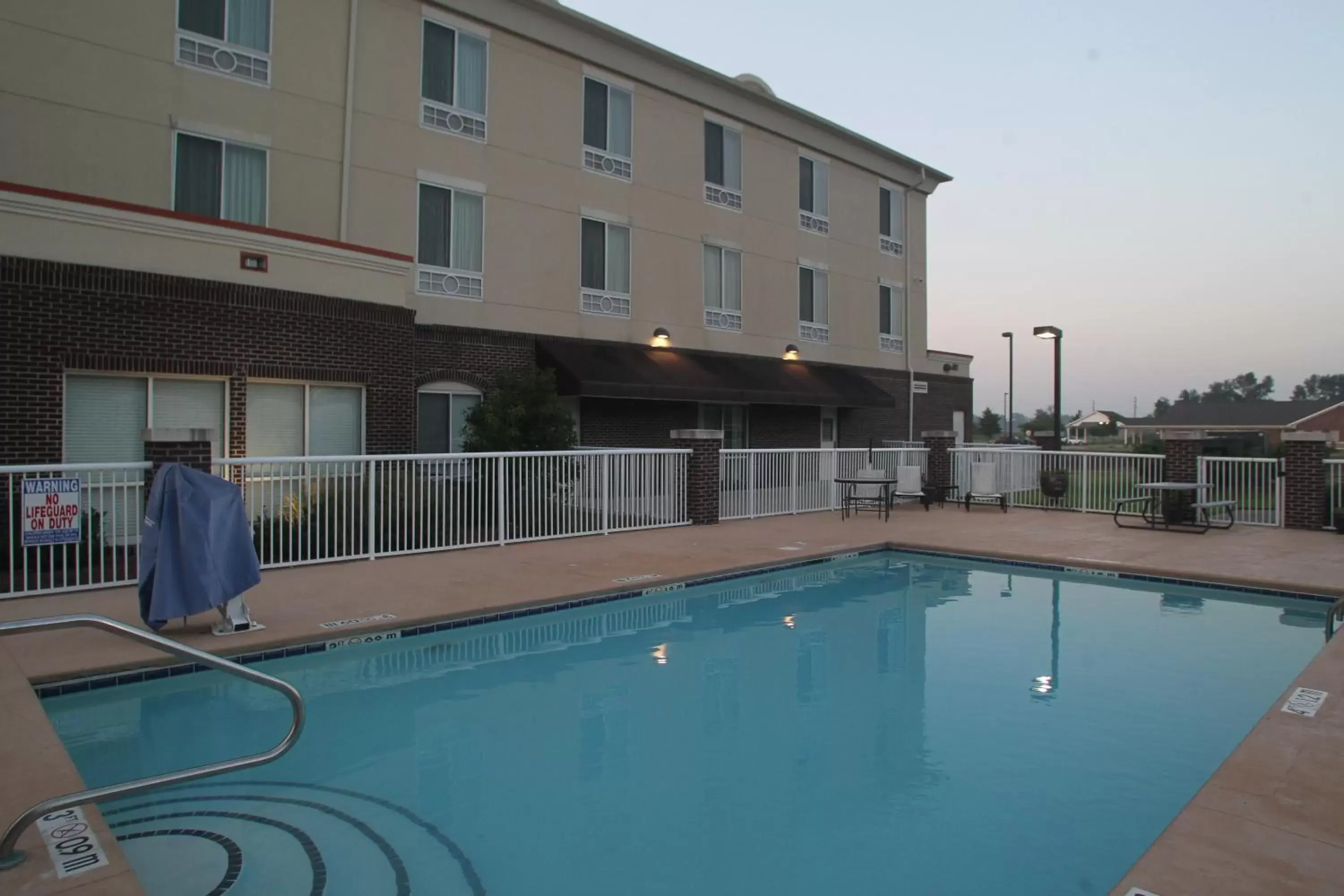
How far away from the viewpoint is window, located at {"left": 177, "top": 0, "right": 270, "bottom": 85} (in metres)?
12.1

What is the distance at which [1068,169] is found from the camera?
2139 cm

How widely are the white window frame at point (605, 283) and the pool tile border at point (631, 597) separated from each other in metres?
7.84

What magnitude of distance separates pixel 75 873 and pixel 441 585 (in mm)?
5531

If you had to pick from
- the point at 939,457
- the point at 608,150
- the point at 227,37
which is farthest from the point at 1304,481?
the point at 227,37

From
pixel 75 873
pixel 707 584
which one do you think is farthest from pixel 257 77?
pixel 75 873

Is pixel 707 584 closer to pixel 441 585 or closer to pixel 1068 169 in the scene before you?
pixel 441 585

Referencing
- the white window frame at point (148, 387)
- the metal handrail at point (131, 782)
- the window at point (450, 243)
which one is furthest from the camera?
the window at point (450, 243)

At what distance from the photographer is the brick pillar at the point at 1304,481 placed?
43.4 ft

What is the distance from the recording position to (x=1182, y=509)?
13.9 metres

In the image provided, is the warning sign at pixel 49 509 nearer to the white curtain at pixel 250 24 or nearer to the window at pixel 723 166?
the white curtain at pixel 250 24

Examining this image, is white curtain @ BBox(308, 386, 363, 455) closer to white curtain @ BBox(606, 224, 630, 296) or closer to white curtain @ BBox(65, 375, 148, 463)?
white curtain @ BBox(65, 375, 148, 463)

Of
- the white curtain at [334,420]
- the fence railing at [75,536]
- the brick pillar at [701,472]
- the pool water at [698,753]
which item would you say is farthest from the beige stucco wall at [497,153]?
the pool water at [698,753]

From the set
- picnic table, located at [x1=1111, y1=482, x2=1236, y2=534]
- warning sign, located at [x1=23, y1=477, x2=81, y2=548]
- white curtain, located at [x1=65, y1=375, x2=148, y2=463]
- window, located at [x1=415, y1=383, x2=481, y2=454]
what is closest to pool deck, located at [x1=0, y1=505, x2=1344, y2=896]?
picnic table, located at [x1=1111, y1=482, x2=1236, y2=534]

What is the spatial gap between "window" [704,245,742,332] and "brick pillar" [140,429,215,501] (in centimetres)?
1306
